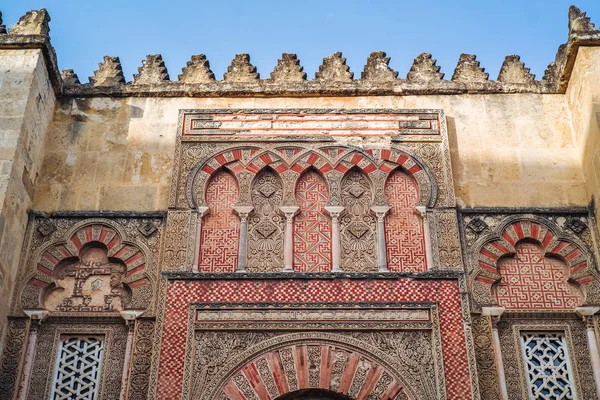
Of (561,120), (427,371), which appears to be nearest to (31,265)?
(427,371)

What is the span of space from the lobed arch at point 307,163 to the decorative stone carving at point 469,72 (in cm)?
137

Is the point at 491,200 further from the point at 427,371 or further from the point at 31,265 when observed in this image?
the point at 31,265

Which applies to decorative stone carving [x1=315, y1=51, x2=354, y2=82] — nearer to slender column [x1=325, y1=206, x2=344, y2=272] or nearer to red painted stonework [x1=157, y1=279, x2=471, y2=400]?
slender column [x1=325, y1=206, x2=344, y2=272]

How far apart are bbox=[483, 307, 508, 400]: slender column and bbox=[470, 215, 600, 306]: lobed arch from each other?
0.10 meters

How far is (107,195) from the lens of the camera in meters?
8.47

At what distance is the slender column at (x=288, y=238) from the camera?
25.9 feet

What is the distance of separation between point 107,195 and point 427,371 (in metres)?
3.76

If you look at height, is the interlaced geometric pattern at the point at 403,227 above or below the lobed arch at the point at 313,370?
above

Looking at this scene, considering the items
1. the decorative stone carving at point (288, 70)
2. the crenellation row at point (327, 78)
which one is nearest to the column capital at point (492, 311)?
the crenellation row at point (327, 78)

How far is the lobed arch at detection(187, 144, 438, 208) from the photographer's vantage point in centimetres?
841

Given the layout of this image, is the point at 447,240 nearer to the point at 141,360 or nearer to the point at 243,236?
the point at 243,236

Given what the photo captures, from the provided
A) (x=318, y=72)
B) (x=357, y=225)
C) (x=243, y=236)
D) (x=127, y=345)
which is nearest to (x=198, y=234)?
(x=243, y=236)

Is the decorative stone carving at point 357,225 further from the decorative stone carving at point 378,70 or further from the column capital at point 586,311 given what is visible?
the column capital at point 586,311

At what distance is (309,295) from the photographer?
7645mm
